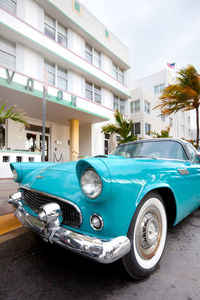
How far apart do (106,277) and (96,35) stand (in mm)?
13799

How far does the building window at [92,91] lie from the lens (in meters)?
11.7

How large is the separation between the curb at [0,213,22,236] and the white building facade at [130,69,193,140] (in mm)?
11913

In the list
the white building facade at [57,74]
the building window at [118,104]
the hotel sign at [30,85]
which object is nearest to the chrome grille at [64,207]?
the white building facade at [57,74]

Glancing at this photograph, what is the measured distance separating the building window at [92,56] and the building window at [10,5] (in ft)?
15.6

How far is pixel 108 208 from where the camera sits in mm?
1170

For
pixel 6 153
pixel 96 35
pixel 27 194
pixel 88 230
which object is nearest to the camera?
pixel 88 230

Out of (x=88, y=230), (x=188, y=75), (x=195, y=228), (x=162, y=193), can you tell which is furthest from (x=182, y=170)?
(x=188, y=75)

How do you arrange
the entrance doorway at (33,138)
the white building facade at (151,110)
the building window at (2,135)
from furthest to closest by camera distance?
the white building facade at (151,110), the entrance doorway at (33,138), the building window at (2,135)

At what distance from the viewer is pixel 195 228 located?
235 centimetres

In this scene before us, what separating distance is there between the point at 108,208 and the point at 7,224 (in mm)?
1920

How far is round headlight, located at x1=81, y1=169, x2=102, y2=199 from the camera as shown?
1170 millimetres

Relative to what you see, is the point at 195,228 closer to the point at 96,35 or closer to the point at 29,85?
the point at 29,85

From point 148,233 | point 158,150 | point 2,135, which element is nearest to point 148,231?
point 148,233

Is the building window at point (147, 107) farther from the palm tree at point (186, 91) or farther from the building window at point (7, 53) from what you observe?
the building window at point (7, 53)
